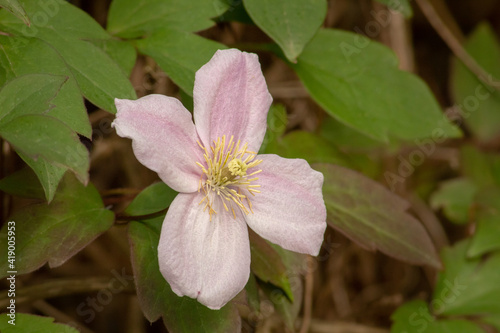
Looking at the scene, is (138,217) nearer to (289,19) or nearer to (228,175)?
(228,175)

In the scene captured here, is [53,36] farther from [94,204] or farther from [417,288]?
[417,288]

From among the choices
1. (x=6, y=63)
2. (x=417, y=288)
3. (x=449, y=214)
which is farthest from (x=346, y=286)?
(x=6, y=63)

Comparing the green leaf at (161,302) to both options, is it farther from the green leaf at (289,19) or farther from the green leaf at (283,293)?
the green leaf at (289,19)

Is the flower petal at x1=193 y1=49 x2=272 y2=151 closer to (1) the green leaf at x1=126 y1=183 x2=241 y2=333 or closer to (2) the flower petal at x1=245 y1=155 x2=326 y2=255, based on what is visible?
(2) the flower petal at x1=245 y1=155 x2=326 y2=255

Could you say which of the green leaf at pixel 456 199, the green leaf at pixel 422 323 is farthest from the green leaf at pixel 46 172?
the green leaf at pixel 456 199

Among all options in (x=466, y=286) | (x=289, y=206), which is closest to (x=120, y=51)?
(x=289, y=206)

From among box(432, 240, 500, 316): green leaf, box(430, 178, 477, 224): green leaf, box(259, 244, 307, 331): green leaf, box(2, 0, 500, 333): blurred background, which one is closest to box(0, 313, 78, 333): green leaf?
box(259, 244, 307, 331): green leaf
